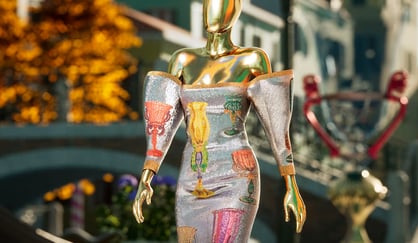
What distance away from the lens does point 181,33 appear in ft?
149

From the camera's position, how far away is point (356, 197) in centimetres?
1688

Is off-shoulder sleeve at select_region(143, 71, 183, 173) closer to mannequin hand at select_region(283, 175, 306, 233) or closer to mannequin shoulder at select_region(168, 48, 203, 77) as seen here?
mannequin shoulder at select_region(168, 48, 203, 77)

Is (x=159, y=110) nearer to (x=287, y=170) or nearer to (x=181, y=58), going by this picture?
(x=181, y=58)

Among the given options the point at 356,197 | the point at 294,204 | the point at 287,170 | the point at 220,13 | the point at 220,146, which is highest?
the point at 220,13

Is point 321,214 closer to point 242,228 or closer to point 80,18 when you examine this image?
point 80,18

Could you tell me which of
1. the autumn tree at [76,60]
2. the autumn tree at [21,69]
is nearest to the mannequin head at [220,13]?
the autumn tree at [76,60]

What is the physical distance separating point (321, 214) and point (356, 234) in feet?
60.8

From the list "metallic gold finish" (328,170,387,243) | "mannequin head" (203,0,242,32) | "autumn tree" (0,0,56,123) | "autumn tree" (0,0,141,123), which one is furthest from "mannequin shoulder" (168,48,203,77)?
"autumn tree" (0,0,56,123)

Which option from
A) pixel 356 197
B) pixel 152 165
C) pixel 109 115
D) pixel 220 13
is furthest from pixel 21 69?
pixel 220 13

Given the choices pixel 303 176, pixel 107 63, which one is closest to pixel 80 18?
pixel 107 63

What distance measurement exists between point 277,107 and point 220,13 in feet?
1.98

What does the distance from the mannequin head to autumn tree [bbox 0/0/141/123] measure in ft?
106

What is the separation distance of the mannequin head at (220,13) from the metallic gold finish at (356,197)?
307 inches

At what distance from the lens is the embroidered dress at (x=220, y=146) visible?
8898mm
